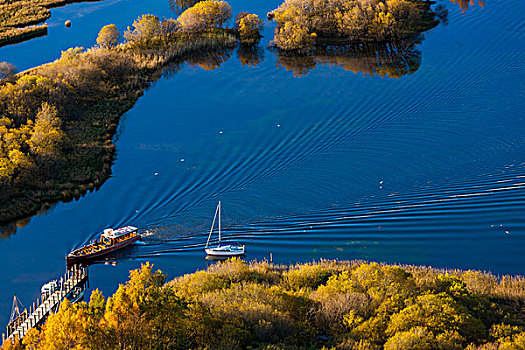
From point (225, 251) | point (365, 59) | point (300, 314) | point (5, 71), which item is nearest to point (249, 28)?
point (365, 59)

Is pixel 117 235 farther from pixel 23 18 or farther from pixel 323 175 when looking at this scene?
pixel 23 18


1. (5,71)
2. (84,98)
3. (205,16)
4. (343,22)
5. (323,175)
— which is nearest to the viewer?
(323,175)

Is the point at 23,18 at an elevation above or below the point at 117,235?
above

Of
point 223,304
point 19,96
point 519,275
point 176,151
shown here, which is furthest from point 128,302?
point 19,96

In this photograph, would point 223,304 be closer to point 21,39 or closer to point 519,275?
point 519,275

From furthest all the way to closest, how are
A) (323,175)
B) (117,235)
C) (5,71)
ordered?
(5,71)
(323,175)
(117,235)

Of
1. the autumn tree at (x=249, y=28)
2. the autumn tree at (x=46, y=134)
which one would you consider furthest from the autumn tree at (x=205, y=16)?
the autumn tree at (x=46, y=134)

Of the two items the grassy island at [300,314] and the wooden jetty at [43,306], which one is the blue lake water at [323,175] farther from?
the grassy island at [300,314]
